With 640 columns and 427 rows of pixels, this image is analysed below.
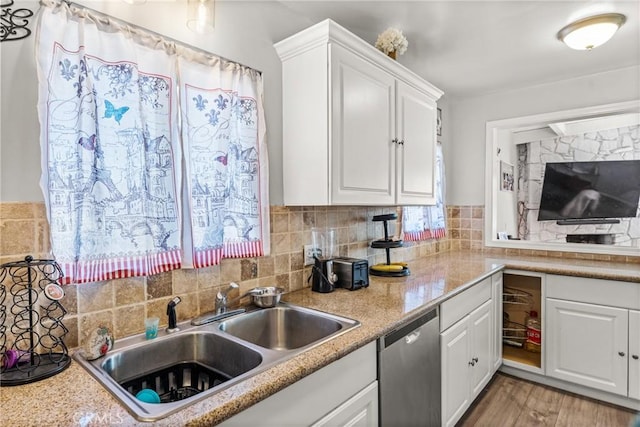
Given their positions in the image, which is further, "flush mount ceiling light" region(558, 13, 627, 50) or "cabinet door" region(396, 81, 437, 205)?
"cabinet door" region(396, 81, 437, 205)

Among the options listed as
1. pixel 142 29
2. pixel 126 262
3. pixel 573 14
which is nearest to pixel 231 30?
pixel 142 29

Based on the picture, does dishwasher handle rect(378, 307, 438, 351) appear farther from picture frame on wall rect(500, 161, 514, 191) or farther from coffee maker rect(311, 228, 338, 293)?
picture frame on wall rect(500, 161, 514, 191)

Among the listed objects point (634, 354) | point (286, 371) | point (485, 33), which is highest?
point (485, 33)

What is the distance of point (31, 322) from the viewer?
3.06 feet

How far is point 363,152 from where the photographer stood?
1735 mm

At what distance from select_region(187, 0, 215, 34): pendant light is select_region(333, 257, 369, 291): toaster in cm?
121

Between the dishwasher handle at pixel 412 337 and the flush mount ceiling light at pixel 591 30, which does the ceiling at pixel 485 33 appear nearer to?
the flush mount ceiling light at pixel 591 30

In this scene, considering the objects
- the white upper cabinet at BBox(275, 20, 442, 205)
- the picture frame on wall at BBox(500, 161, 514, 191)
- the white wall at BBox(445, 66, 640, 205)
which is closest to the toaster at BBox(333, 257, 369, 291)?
the white upper cabinet at BBox(275, 20, 442, 205)

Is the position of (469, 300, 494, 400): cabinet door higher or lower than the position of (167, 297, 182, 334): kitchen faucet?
lower

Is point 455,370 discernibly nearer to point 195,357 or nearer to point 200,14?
point 195,357

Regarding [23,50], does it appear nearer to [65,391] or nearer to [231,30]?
[231,30]

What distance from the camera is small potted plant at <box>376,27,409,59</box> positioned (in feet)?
6.21

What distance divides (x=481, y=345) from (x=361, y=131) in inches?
62.7

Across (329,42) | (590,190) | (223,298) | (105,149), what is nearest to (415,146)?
(329,42)
